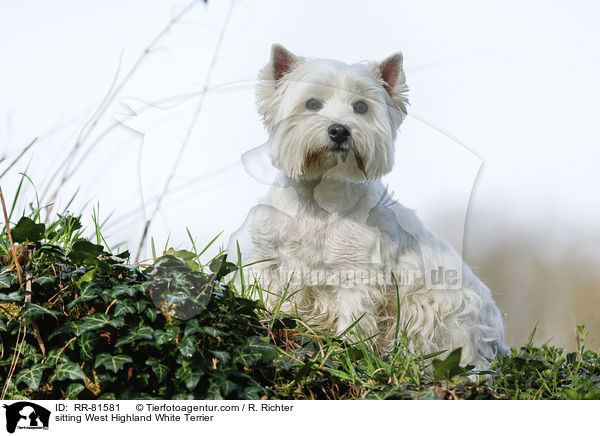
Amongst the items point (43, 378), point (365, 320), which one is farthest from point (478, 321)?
point (43, 378)

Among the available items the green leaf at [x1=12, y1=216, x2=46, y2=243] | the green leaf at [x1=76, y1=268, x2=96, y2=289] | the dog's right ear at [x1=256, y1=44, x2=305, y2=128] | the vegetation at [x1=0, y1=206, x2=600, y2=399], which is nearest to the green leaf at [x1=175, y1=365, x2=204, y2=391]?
the vegetation at [x1=0, y1=206, x2=600, y2=399]

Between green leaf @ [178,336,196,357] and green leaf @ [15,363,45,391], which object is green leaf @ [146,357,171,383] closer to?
green leaf @ [178,336,196,357]

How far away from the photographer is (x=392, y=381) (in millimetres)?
2553

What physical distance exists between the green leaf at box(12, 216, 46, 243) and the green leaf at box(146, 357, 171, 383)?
37.4 inches

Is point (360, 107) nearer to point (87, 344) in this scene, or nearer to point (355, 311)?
point (355, 311)

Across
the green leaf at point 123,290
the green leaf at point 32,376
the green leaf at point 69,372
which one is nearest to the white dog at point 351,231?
the green leaf at point 123,290

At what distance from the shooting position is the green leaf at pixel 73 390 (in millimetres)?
2293

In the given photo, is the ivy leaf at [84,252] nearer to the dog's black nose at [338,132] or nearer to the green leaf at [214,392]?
the green leaf at [214,392]

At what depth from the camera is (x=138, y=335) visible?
2328 millimetres

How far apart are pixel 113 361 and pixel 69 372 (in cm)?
19

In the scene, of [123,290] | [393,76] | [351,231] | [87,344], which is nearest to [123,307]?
[123,290]
